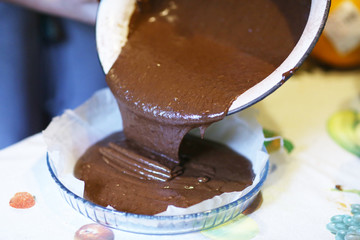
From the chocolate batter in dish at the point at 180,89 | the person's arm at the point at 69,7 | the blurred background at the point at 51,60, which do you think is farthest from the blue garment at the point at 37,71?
the chocolate batter in dish at the point at 180,89

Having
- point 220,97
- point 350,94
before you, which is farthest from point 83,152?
point 350,94

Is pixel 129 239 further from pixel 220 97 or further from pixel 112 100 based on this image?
pixel 112 100

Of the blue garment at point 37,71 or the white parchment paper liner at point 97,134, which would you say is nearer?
the white parchment paper liner at point 97,134

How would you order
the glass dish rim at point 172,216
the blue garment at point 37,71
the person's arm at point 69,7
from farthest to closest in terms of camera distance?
the blue garment at point 37,71 → the person's arm at point 69,7 → the glass dish rim at point 172,216

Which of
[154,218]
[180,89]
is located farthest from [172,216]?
[180,89]

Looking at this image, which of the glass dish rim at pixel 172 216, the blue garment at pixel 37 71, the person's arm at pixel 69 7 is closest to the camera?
the glass dish rim at pixel 172 216

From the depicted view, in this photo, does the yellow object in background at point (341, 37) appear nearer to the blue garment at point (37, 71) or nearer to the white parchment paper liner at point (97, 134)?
the white parchment paper liner at point (97, 134)
